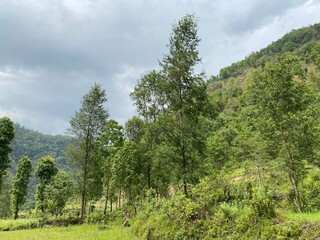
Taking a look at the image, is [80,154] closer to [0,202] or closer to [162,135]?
[162,135]

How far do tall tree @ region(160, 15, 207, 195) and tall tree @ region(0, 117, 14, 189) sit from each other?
80.6 feet

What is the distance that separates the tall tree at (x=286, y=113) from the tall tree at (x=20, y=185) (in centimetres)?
4028

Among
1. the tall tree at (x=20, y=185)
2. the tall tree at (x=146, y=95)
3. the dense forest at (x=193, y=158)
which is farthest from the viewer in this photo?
the tall tree at (x=20, y=185)

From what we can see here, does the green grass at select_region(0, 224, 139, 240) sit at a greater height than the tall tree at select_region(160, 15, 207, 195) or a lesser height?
lesser

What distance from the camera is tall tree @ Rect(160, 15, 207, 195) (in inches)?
714

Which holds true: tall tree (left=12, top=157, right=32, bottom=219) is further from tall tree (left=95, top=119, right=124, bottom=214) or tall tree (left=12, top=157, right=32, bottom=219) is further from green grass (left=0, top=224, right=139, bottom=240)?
green grass (left=0, top=224, right=139, bottom=240)

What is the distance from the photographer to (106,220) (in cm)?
2991

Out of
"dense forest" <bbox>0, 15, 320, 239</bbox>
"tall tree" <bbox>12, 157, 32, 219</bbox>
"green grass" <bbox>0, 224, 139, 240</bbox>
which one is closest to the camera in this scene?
"dense forest" <bbox>0, 15, 320, 239</bbox>

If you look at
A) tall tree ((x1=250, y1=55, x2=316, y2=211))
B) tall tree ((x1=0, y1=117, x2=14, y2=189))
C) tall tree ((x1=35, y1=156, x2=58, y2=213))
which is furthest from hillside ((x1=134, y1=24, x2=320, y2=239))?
tall tree ((x1=35, y1=156, x2=58, y2=213))

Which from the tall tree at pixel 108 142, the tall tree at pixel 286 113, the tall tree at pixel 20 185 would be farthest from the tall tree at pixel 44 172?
the tall tree at pixel 286 113

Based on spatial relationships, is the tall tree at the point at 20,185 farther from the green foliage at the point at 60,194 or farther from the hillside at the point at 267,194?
the hillside at the point at 267,194

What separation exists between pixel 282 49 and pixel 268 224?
685ft

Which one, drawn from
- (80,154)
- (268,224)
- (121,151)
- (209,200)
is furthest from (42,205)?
(268,224)

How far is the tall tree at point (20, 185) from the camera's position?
144ft
